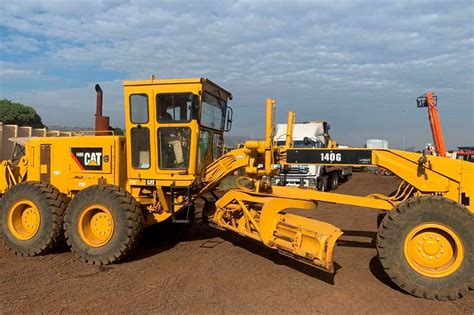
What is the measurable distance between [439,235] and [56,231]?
5.97 m

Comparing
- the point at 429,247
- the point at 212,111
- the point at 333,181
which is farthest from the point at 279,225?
the point at 333,181

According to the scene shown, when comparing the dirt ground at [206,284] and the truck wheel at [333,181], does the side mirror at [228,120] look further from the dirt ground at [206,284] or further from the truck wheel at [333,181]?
the truck wheel at [333,181]

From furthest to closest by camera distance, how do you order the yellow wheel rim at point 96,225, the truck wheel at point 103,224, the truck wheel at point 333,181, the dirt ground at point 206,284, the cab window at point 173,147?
the truck wheel at point 333,181, the cab window at point 173,147, the yellow wheel rim at point 96,225, the truck wheel at point 103,224, the dirt ground at point 206,284

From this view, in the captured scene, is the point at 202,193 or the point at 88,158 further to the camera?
the point at 88,158

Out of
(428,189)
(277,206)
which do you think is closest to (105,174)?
(277,206)

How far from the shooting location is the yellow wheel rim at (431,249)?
583cm

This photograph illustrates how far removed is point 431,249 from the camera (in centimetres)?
593

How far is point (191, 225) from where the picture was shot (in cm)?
1046

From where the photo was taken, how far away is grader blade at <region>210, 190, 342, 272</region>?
6.14 m

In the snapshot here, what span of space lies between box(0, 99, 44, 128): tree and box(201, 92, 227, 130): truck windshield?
41.5 m

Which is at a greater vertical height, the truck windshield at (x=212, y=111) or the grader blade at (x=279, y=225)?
the truck windshield at (x=212, y=111)

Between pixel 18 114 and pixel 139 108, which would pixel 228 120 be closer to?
pixel 139 108

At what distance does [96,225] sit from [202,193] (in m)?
1.87

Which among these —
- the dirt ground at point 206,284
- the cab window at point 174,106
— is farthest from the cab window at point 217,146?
the dirt ground at point 206,284
